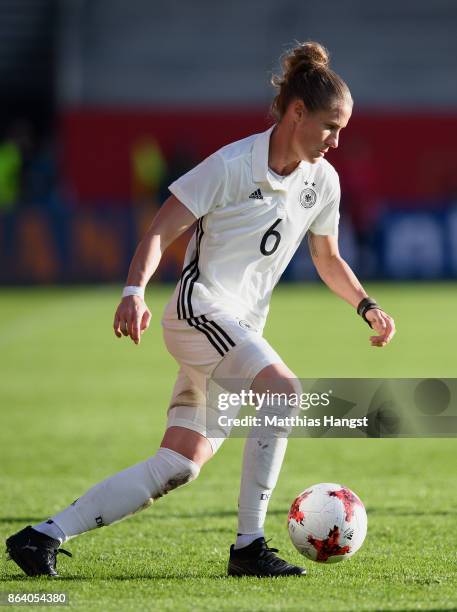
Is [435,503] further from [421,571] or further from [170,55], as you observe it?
[170,55]

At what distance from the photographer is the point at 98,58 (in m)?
31.3

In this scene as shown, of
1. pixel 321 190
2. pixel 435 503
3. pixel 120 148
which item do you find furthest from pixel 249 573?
pixel 120 148

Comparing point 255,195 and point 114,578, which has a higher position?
point 255,195

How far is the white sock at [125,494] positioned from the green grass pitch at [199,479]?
232 mm

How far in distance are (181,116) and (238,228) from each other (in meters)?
24.0

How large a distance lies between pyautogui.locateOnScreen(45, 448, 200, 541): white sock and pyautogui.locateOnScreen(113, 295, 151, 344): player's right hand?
0.65m

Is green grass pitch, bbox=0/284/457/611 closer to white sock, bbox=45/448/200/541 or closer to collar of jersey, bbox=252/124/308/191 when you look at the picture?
white sock, bbox=45/448/200/541

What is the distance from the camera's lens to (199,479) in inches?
309

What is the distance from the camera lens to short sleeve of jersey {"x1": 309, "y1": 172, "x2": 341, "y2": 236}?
5.38 meters

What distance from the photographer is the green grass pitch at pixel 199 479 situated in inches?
189

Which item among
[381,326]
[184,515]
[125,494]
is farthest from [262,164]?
[184,515]

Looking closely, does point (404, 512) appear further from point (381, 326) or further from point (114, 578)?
point (114, 578)

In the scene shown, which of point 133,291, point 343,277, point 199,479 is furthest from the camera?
point 199,479

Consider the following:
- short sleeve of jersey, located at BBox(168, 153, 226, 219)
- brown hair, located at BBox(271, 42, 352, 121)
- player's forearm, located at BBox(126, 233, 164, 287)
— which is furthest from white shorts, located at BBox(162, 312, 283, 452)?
brown hair, located at BBox(271, 42, 352, 121)
